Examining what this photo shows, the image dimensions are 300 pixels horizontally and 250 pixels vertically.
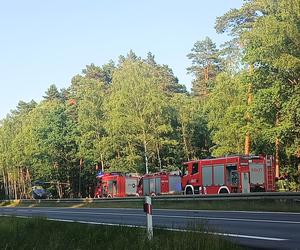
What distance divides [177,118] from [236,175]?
2795cm

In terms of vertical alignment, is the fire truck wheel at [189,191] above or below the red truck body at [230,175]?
below

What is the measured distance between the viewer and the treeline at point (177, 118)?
114 ft

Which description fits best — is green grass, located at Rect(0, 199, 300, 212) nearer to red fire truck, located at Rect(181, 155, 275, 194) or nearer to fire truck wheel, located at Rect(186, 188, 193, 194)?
red fire truck, located at Rect(181, 155, 275, 194)

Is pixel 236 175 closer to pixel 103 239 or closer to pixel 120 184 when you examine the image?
pixel 120 184

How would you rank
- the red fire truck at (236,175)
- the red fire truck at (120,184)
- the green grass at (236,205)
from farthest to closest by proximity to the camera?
the red fire truck at (120,184) < the red fire truck at (236,175) < the green grass at (236,205)

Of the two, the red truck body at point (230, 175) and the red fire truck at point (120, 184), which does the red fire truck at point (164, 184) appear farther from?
the red truck body at point (230, 175)

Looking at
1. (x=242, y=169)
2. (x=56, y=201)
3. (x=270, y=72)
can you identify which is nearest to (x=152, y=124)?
(x=56, y=201)

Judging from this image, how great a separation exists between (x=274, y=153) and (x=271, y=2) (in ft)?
40.3

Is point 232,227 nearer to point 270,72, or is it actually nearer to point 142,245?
point 142,245

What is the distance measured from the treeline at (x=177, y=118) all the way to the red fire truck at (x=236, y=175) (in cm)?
407

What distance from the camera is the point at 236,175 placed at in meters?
30.8

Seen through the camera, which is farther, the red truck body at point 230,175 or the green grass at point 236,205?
the red truck body at point 230,175

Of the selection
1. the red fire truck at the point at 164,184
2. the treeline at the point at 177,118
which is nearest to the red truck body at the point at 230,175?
the treeline at the point at 177,118

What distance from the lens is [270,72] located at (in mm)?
36438
